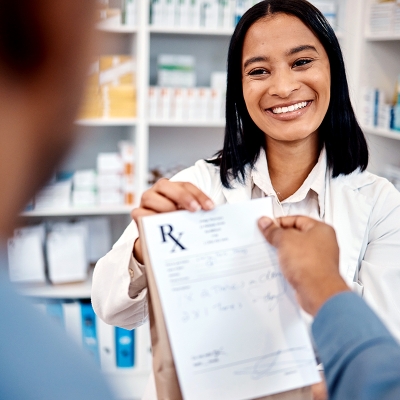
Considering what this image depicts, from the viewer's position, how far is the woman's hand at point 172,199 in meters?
0.98

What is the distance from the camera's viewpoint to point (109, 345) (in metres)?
3.11

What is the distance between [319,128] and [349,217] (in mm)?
305

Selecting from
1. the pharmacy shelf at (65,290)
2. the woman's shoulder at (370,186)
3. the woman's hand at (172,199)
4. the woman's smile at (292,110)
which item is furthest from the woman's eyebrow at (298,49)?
the pharmacy shelf at (65,290)

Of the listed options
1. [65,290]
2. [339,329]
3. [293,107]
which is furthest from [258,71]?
A: [65,290]

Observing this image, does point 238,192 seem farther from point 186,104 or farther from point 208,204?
point 186,104

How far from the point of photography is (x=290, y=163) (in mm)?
1660

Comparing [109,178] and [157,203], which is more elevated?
[157,203]

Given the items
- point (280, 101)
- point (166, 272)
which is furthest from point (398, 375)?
point (280, 101)

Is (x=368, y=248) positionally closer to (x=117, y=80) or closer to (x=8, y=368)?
(x=8, y=368)

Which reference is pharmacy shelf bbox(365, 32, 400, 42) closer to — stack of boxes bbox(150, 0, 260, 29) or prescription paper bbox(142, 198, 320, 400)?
stack of boxes bbox(150, 0, 260, 29)

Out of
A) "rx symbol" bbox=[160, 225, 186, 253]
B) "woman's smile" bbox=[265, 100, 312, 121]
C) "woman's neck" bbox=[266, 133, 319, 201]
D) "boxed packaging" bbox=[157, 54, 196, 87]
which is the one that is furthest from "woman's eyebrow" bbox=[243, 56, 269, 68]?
"boxed packaging" bbox=[157, 54, 196, 87]

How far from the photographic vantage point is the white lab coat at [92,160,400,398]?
4.27 feet

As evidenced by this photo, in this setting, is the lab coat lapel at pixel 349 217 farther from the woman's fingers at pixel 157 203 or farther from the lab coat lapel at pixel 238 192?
the woman's fingers at pixel 157 203

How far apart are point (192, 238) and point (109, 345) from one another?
233 cm
